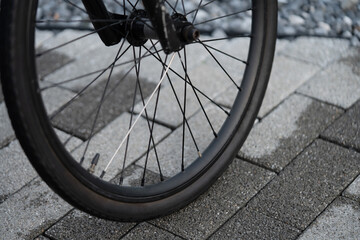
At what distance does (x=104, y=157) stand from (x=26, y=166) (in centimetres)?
31

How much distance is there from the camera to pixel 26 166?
2490mm

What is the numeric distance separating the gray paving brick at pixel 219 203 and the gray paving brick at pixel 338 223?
0.26 m

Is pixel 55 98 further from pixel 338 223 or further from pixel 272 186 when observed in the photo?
pixel 338 223

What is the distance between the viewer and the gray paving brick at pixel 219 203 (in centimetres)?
212

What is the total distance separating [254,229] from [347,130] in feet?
2.39

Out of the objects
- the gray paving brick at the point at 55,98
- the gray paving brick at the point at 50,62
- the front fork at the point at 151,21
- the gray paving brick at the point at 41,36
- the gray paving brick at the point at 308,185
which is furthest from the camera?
the gray paving brick at the point at 41,36

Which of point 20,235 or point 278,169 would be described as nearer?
point 20,235

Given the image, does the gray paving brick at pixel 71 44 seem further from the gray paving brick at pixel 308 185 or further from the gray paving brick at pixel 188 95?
the gray paving brick at pixel 308 185

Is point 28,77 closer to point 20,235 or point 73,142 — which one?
point 20,235

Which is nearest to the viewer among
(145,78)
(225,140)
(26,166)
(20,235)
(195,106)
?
(20,235)

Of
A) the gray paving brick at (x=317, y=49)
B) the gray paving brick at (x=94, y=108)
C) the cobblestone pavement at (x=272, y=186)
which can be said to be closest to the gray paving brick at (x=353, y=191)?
the cobblestone pavement at (x=272, y=186)

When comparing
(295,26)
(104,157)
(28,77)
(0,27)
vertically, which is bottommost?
(295,26)

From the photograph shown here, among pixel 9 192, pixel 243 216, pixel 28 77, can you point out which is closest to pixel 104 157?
pixel 9 192

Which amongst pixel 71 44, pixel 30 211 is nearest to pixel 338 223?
pixel 30 211
